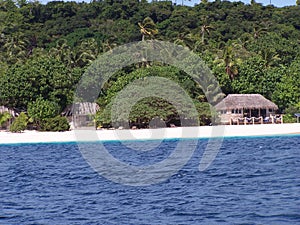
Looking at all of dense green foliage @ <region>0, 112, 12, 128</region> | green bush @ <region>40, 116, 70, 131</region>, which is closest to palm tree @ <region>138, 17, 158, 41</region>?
green bush @ <region>40, 116, 70, 131</region>

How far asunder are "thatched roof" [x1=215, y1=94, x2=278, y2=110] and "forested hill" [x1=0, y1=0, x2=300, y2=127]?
156cm

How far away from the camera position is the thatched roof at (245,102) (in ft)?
160

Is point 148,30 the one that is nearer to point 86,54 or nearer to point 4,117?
point 86,54

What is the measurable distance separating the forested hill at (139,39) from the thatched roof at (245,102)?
156 centimetres

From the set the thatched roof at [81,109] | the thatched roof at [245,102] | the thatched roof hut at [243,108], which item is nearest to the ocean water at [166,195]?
the thatched roof hut at [243,108]

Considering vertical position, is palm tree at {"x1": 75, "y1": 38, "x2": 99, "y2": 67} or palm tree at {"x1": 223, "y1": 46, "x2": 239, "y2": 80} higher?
palm tree at {"x1": 75, "y1": 38, "x2": 99, "y2": 67}

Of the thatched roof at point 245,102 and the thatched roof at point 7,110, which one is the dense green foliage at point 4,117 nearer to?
the thatched roof at point 7,110

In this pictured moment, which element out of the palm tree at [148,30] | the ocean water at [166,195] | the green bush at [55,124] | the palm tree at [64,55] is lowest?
the ocean water at [166,195]

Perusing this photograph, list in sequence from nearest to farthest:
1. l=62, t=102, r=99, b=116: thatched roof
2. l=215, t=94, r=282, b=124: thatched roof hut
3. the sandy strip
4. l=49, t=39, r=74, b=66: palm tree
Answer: the sandy strip → l=215, t=94, r=282, b=124: thatched roof hut → l=62, t=102, r=99, b=116: thatched roof → l=49, t=39, r=74, b=66: palm tree

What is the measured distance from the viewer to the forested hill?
48.2 meters

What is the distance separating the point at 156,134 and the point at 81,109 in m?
9.40

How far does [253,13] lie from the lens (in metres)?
85.7

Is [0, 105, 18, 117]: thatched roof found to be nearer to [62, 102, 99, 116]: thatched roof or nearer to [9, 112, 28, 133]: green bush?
[9, 112, 28, 133]: green bush

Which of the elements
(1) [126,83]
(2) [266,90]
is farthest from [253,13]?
(1) [126,83]
